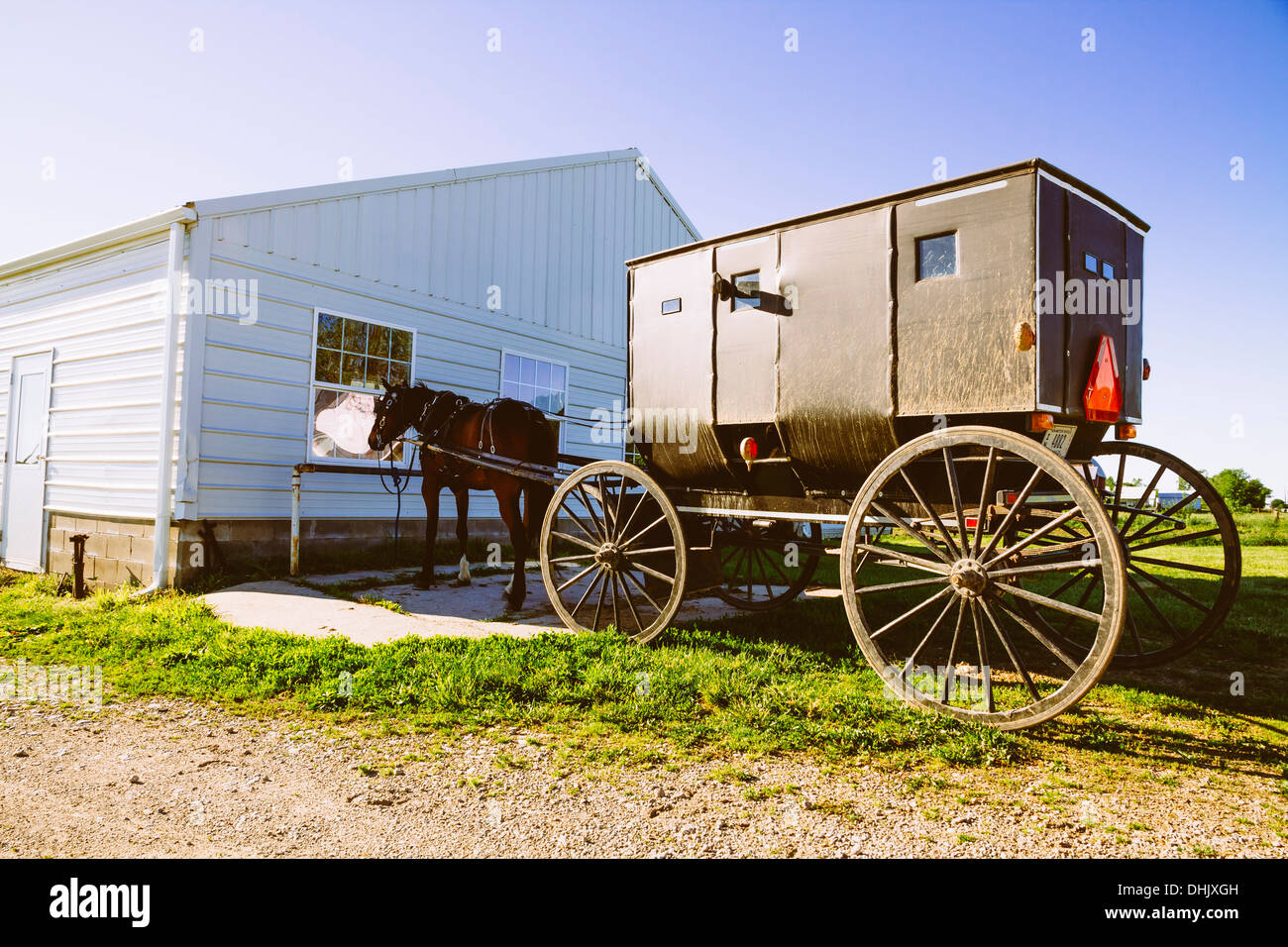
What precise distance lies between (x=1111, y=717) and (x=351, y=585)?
711 centimetres

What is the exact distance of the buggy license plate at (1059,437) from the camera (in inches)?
145

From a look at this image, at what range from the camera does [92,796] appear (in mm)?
2928

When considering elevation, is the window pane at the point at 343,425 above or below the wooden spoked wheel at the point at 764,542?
above

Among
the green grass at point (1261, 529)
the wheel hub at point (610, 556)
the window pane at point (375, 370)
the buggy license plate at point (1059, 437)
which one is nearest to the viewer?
the buggy license plate at point (1059, 437)

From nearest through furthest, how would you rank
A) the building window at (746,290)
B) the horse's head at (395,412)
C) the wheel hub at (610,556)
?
the building window at (746,290), the wheel hub at (610,556), the horse's head at (395,412)

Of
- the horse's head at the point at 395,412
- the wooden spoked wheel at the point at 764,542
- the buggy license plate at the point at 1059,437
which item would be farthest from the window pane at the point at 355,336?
the buggy license plate at the point at 1059,437

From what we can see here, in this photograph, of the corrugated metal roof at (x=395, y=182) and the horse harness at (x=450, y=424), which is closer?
the horse harness at (x=450, y=424)

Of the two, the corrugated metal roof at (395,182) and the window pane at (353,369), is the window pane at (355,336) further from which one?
the corrugated metal roof at (395,182)

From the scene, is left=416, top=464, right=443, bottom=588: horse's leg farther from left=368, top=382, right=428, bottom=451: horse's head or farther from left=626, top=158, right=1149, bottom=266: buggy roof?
left=626, top=158, right=1149, bottom=266: buggy roof

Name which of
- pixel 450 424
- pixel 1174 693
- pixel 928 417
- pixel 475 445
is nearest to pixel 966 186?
pixel 928 417

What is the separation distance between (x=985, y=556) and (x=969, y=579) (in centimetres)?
15

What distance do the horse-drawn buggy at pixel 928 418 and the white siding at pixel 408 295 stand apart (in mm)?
4971
